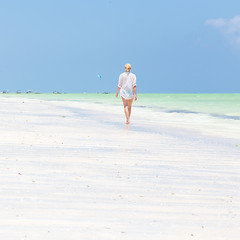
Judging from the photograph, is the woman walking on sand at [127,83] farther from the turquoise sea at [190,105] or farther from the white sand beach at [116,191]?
the turquoise sea at [190,105]

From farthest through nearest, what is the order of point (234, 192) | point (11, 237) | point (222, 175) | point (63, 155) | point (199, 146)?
1. point (199, 146)
2. point (63, 155)
3. point (222, 175)
4. point (234, 192)
5. point (11, 237)

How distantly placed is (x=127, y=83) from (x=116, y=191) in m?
11.3

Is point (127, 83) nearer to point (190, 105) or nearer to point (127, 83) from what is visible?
point (127, 83)

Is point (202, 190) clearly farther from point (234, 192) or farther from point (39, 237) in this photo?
point (39, 237)

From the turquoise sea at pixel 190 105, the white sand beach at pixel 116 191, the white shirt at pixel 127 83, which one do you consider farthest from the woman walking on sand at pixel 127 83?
the turquoise sea at pixel 190 105

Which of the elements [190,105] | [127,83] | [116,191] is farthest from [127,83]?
[190,105]

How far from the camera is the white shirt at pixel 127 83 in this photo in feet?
58.0

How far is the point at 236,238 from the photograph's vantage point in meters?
4.74

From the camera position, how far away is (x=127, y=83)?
696 inches

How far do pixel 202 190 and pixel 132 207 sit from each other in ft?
4.62

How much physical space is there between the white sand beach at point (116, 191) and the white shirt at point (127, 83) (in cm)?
600

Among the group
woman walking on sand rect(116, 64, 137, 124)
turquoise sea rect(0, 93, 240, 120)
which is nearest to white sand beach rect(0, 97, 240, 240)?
woman walking on sand rect(116, 64, 137, 124)

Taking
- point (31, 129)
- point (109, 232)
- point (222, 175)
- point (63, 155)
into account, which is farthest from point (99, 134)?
point (109, 232)

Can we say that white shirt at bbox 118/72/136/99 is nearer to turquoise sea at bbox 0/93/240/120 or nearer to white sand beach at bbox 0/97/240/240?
white sand beach at bbox 0/97/240/240
